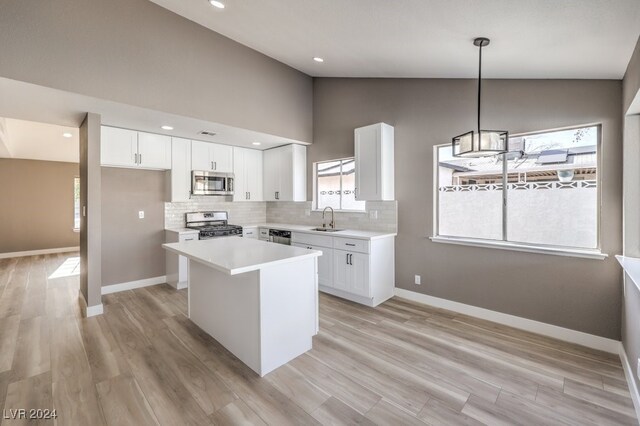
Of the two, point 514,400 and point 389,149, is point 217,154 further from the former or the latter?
point 514,400

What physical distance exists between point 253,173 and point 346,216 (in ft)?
6.89

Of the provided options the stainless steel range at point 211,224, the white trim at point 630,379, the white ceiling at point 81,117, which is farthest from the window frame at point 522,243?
the stainless steel range at point 211,224

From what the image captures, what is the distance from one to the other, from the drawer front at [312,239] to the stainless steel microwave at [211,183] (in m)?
1.51

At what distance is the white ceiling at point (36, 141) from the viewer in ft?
17.5

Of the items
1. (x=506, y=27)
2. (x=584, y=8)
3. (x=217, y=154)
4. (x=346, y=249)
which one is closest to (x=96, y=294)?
(x=217, y=154)

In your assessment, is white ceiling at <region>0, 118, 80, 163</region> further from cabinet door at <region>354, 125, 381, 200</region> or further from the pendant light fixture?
the pendant light fixture

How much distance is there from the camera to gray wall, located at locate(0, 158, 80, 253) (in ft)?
23.0

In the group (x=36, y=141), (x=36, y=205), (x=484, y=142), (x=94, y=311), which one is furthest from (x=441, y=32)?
(x=36, y=205)

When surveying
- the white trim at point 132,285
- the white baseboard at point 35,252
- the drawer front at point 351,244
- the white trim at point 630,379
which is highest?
the drawer front at point 351,244

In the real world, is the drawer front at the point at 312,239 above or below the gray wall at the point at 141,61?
below

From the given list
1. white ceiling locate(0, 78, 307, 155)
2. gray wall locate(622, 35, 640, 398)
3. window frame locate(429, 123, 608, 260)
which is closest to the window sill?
window frame locate(429, 123, 608, 260)

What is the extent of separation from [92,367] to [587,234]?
4636 millimetres

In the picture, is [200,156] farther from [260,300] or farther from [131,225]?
[260,300]

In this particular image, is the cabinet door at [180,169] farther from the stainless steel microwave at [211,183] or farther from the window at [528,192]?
the window at [528,192]
